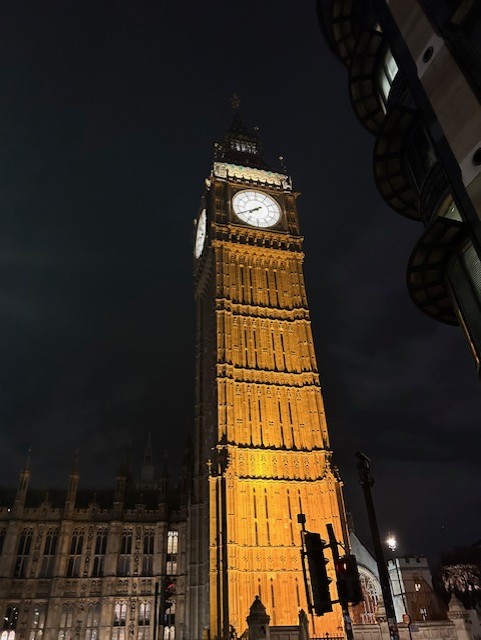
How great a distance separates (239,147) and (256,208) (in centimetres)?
1691

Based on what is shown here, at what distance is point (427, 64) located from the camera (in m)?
13.0

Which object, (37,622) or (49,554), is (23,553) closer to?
(49,554)

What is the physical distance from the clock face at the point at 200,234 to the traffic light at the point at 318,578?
1982 inches

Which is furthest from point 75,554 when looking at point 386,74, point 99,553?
point 386,74

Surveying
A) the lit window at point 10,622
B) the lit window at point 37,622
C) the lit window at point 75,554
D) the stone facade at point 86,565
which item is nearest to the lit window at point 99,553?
the stone facade at point 86,565

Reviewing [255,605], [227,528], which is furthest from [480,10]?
[227,528]

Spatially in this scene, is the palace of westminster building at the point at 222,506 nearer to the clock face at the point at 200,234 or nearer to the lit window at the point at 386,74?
the clock face at the point at 200,234

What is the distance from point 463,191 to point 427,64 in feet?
12.8

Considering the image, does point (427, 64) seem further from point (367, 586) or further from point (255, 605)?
point (367, 586)

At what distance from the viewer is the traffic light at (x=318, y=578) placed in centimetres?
828

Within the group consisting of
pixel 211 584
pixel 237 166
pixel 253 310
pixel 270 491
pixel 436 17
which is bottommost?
pixel 211 584

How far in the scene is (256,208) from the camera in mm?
56312

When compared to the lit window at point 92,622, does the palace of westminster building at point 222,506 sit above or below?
above

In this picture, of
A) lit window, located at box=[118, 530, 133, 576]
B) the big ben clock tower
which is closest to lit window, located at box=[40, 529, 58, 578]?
lit window, located at box=[118, 530, 133, 576]
